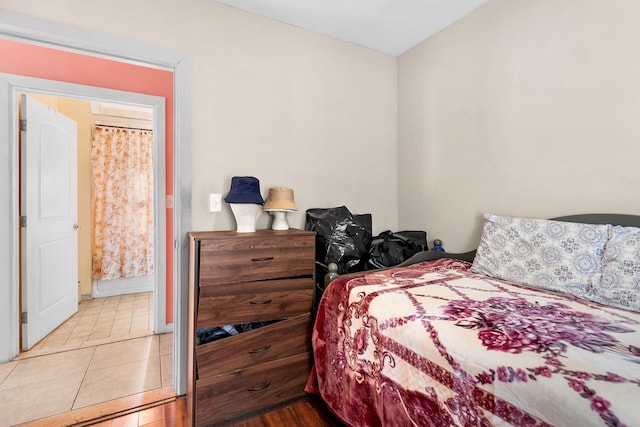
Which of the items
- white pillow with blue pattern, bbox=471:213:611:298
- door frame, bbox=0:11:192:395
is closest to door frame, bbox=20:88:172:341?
door frame, bbox=0:11:192:395

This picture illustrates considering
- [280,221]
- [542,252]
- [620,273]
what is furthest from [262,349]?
[620,273]

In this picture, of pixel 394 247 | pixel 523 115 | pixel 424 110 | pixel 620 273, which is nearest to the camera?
pixel 620 273

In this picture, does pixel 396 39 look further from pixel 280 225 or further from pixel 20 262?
pixel 20 262

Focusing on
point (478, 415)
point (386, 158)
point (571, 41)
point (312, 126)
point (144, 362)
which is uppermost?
point (571, 41)

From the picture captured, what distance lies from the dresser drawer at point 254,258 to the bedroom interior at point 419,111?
1.39 feet

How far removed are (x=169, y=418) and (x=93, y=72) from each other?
8.91 feet

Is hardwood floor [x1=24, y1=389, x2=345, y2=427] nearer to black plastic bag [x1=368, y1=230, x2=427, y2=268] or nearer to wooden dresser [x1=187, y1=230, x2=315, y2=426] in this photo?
wooden dresser [x1=187, y1=230, x2=315, y2=426]

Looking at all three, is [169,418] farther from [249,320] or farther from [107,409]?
[249,320]

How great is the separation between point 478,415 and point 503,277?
0.94 meters

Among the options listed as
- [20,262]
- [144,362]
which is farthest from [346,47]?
[20,262]

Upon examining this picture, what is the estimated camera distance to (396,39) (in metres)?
2.38

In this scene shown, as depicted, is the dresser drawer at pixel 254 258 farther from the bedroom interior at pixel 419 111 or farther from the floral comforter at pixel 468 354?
the bedroom interior at pixel 419 111

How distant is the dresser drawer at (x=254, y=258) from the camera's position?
1.52 meters

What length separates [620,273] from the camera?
1243 millimetres
